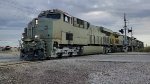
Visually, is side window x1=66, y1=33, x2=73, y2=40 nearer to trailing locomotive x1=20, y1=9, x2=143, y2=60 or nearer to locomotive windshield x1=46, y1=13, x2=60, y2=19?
trailing locomotive x1=20, y1=9, x2=143, y2=60

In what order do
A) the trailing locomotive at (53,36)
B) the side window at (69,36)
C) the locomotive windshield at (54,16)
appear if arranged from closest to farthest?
the trailing locomotive at (53,36)
the locomotive windshield at (54,16)
the side window at (69,36)

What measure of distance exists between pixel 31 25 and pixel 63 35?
2.80m

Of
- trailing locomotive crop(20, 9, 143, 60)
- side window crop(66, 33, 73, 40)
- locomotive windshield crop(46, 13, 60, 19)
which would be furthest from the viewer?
side window crop(66, 33, 73, 40)

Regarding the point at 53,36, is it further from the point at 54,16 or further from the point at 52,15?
the point at 52,15

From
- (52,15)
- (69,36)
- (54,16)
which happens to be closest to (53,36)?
(54,16)

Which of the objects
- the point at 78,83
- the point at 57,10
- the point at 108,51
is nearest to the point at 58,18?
the point at 57,10

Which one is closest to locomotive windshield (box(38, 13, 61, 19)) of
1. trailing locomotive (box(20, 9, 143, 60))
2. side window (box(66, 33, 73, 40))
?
trailing locomotive (box(20, 9, 143, 60))

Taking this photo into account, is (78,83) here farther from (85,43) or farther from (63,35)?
(85,43)

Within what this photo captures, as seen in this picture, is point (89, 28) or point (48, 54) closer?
point (48, 54)

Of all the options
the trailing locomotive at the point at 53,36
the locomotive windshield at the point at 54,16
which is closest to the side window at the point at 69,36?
the trailing locomotive at the point at 53,36

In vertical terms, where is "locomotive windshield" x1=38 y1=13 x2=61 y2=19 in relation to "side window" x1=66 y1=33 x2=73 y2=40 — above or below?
above

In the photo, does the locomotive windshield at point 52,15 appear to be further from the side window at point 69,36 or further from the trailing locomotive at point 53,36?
the side window at point 69,36

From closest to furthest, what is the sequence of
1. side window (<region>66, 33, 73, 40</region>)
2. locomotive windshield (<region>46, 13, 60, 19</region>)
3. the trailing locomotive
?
1. the trailing locomotive
2. locomotive windshield (<region>46, 13, 60, 19</region>)
3. side window (<region>66, 33, 73, 40</region>)

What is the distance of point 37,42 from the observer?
22.0 metres
